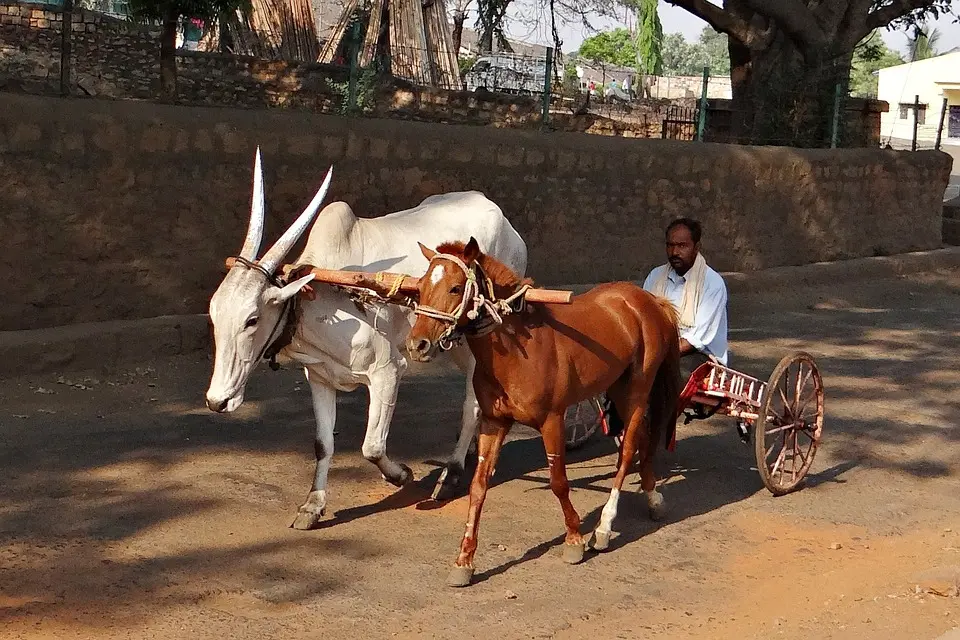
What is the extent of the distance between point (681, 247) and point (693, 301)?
0.34m

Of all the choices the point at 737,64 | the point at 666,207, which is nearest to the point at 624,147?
the point at 666,207

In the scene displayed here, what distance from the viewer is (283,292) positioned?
238 inches

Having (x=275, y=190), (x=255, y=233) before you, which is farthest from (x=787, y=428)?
(x=275, y=190)

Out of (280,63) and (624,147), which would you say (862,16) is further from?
(280,63)

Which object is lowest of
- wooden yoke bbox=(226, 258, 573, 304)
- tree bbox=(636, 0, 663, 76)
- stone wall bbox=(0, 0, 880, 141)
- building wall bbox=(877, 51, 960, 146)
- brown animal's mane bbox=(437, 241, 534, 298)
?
wooden yoke bbox=(226, 258, 573, 304)

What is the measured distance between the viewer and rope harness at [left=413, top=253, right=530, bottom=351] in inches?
211

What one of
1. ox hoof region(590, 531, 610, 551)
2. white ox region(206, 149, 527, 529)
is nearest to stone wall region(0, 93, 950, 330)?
white ox region(206, 149, 527, 529)

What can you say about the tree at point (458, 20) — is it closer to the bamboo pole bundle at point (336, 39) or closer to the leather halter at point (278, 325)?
the bamboo pole bundle at point (336, 39)

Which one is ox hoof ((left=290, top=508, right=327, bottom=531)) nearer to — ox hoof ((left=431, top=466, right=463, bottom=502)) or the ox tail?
ox hoof ((left=431, top=466, right=463, bottom=502))

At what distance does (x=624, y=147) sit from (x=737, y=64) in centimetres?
579

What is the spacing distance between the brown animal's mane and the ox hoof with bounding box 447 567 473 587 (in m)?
1.28

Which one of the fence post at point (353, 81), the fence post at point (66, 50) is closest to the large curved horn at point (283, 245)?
the fence post at point (66, 50)

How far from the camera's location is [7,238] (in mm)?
8734

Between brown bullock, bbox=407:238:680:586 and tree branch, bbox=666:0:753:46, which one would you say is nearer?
brown bullock, bbox=407:238:680:586
